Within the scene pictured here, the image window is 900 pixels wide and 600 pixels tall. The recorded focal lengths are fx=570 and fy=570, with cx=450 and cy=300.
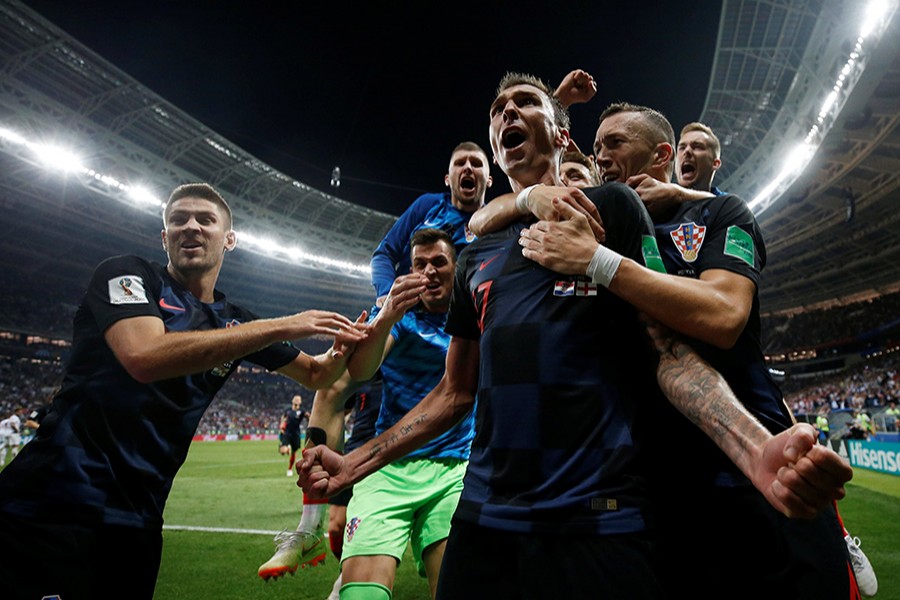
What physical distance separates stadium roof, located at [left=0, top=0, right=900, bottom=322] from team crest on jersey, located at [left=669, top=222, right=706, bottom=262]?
20056mm

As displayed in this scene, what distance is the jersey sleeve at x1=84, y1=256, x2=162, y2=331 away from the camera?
2568 millimetres

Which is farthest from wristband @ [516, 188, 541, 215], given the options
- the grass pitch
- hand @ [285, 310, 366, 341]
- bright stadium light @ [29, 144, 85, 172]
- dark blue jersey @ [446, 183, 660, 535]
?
bright stadium light @ [29, 144, 85, 172]

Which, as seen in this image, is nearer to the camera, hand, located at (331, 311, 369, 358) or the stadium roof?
hand, located at (331, 311, 369, 358)

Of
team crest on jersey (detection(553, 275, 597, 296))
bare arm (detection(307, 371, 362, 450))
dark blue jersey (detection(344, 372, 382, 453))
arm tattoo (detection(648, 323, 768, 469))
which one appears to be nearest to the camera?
arm tattoo (detection(648, 323, 768, 469))

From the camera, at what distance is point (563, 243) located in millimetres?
1721

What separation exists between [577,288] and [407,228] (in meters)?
3.43

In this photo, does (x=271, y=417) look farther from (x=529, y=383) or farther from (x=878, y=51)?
(x=529, y=383)

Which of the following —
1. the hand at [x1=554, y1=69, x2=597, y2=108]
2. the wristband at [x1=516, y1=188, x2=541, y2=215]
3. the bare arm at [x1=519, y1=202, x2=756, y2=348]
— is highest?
the hand at [x1=554, y1=69, x2=597, y2=108]

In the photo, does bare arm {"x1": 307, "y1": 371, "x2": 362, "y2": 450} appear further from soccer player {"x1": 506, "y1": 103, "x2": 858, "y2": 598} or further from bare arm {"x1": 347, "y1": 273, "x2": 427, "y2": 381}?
soccer player {"x1": 506, "y1": 103, "x2": 858, "y2": 598}

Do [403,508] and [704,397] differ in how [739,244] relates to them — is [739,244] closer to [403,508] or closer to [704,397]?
[704,397]

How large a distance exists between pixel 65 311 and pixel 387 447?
46289 millimetres

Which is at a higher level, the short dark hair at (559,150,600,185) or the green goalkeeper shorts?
the short dark hair at (559,150,600,185)

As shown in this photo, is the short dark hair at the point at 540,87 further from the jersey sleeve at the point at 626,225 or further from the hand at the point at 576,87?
the jersey sleeve at the point at 626,225

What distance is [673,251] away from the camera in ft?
7.14
